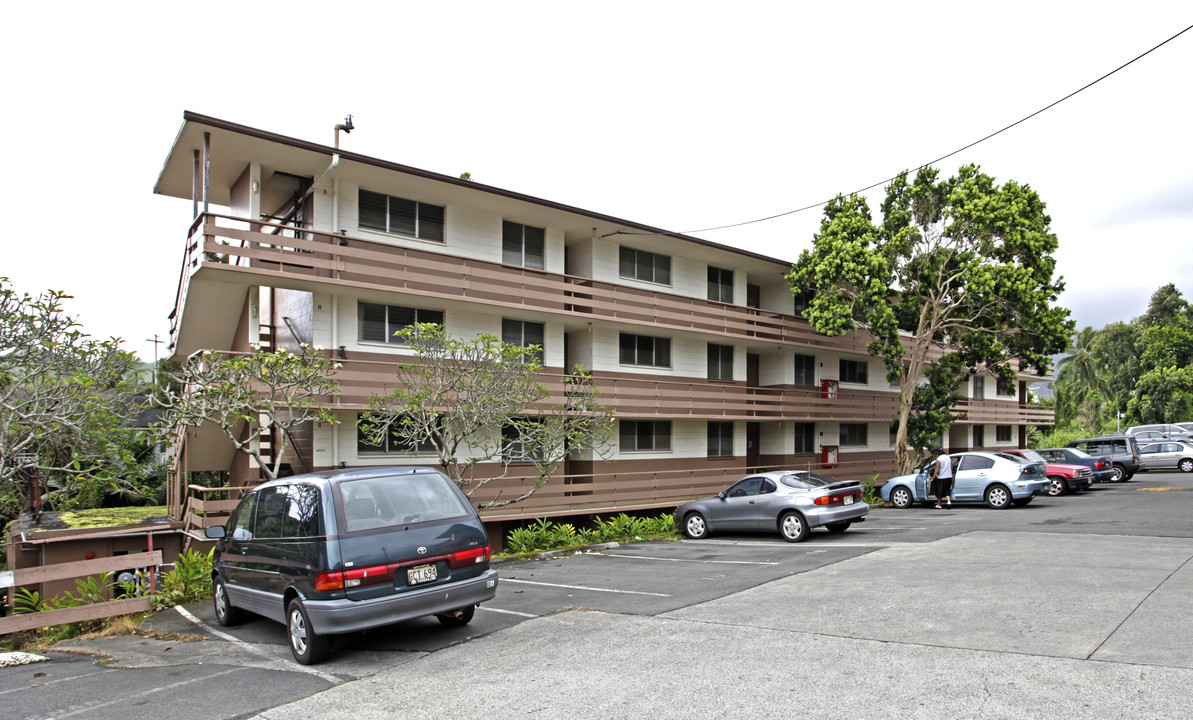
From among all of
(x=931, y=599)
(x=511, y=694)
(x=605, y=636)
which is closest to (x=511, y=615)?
(x=605, y=636)

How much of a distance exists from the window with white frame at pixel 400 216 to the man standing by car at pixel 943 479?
15.0 meters

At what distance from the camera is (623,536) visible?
56.7 ft

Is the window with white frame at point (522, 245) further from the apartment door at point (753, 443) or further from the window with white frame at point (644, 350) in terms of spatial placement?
the apartment door at point (753, 443)

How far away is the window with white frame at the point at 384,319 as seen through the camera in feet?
55.0

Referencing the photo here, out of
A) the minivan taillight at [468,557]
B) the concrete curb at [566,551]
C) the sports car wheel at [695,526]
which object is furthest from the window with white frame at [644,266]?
the minivan taillight at [468,557]

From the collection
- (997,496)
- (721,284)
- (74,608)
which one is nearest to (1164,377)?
(997,496)

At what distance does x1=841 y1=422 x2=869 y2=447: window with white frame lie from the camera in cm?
3031

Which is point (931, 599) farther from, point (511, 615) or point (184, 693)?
point (184, 693)

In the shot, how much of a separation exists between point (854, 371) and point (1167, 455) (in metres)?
15.6

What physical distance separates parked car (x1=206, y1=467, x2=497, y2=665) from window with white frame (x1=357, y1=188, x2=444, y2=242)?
32.9 ft

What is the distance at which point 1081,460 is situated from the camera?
26.0 meters

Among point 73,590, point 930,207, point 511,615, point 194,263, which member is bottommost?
point 73,590

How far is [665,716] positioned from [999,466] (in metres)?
18.7

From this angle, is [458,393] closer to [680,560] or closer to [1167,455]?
[680,560]
